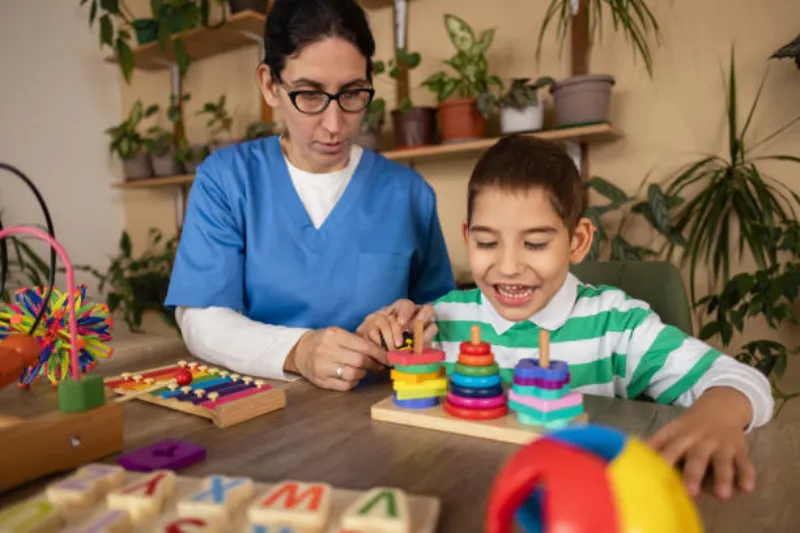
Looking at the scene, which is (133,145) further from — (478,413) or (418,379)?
(478,413)

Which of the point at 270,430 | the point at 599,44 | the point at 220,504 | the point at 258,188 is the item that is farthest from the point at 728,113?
the point at 220,504

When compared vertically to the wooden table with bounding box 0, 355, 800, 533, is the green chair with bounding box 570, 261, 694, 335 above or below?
above

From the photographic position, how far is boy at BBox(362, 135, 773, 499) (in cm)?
92

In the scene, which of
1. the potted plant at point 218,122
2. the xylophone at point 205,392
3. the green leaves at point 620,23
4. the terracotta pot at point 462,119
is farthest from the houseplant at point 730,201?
the potted plant at point 218,122

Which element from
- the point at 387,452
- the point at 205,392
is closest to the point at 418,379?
the point at 387,452

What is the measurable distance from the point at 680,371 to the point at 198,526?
28.8 inches

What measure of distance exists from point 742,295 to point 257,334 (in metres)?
1.43

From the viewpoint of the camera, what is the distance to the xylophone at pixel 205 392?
2.42 feet

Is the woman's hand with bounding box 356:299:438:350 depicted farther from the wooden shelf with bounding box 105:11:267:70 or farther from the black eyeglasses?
the wooden shelf with bounding box 105:11:267:70

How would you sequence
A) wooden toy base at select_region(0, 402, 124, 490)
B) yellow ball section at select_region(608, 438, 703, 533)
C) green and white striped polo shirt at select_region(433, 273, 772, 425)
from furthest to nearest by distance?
green and white striped polo shirt at select_region(433, 273, 772, 425), wooden toy base at select_region(0, 402, 124, 490), yellow ball section at select_region(608, 438, 703, 533)

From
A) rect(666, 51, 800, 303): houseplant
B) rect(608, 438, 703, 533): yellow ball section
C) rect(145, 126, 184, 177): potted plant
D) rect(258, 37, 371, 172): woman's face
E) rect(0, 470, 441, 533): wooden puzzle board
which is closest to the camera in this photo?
rect(608, 438, 703, 533): yellow ball section

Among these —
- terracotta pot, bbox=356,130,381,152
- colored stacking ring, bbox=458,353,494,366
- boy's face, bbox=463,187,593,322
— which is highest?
terracotta pot, bbox=356,130,381,152

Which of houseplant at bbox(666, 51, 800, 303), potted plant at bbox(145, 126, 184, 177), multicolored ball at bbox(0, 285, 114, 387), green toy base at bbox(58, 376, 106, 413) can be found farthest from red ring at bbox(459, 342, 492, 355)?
potted plant at bbox(145, 126, 184, 177)

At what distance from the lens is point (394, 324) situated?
973 mm
